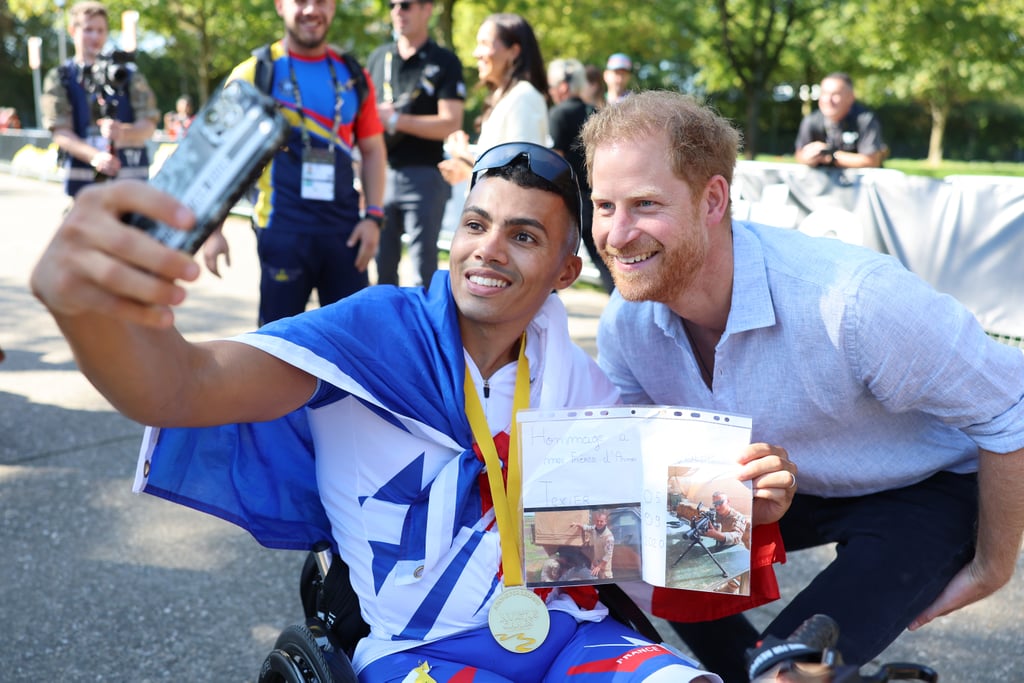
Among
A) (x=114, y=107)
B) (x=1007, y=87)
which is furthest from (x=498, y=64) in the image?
(x=1007, y=87)

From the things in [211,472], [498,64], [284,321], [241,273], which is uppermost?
[498,64]

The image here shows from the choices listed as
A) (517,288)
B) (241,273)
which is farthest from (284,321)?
(241,273)

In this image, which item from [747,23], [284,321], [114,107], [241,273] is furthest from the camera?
[747,23]

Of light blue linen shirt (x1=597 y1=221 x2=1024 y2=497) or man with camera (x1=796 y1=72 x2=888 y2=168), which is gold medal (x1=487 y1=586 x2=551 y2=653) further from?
man with camera (x1=796 y1=72 x2=888 y2=168)

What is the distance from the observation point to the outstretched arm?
3.74 ft

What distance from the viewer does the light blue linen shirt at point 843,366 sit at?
2.12 metres

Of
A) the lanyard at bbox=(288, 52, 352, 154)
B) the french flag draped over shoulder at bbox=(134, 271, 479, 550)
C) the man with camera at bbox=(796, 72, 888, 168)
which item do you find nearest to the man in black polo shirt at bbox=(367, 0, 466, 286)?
the lanyard at bbox=(288, 52, 352, 154)

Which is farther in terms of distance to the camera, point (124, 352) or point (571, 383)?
point (571, 383)

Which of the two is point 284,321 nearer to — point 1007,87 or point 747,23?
A: point 747,23

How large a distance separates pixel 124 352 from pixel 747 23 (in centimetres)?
2649

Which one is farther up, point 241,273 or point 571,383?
point 571,383

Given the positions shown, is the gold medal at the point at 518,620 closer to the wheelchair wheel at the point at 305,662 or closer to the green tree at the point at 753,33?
the wheelchair wheel at the point at 305,662

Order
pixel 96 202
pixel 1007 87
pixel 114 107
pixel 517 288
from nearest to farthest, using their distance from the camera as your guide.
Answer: pixel 96 202 < pixel 517 288 < pixel 114 107 < pixel 1007 87

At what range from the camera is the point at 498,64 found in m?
5.05
